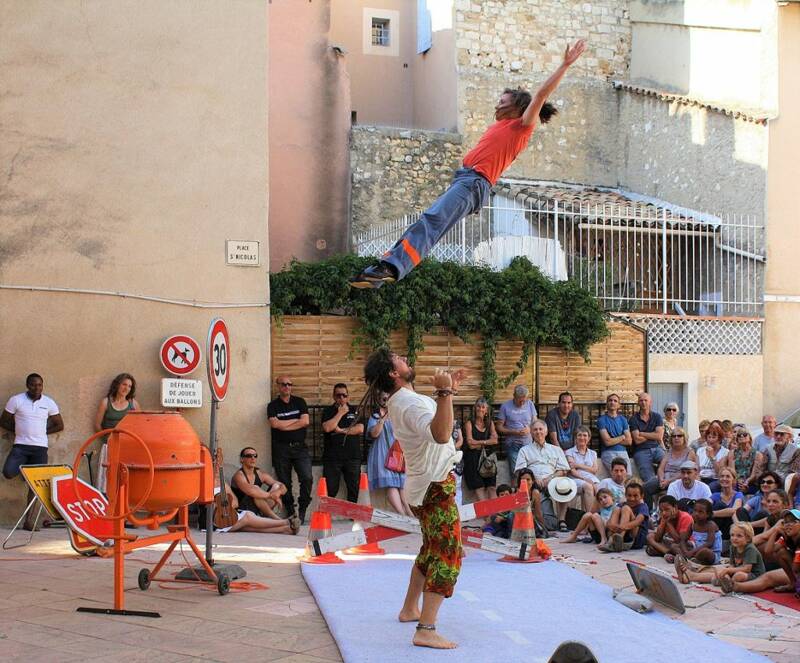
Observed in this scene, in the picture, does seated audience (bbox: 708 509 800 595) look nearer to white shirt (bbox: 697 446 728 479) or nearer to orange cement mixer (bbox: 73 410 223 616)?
white shirt (bbox: 697 446 728 479)

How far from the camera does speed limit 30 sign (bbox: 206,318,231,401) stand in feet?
27.0

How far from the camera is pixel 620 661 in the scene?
5930 mm

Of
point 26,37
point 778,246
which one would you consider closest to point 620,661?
point 26,37

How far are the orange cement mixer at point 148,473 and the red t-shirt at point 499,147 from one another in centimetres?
285

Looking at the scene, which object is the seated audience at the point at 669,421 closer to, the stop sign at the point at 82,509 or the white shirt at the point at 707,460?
the white shirt at the point at 707,460

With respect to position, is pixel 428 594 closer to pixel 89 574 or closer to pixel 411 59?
pixel 89 574

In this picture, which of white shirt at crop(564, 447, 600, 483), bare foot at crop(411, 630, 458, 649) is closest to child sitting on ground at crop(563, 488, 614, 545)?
white shirt at crop(564, 447, 600, 483)

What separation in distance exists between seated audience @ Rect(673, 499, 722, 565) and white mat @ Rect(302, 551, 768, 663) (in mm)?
1644

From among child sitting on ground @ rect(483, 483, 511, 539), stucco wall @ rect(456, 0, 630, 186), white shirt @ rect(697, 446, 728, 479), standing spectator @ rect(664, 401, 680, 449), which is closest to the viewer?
child sitting on ground @ rect(483, 483, 511, 539)

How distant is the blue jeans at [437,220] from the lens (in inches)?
297

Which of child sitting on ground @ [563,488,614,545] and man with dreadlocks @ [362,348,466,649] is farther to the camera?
child sitting on ground @ [563,488,614,545]

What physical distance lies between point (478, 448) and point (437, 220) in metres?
6.49

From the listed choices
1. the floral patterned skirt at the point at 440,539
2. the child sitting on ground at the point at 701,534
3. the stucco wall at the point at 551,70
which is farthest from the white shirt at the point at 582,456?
the stucco wall at the point at 551,70

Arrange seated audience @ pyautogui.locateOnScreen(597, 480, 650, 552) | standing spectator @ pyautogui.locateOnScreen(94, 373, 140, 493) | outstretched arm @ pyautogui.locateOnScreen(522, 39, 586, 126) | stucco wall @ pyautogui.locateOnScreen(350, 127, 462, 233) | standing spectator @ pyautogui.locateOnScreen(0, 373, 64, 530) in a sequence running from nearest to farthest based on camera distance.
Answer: outstretched arm @ pyautogui.locateOnScreen(522, 39, 586, 126), seated audience @ pyautogui.locateOnScreen(597, 480, 650, 552), standing spectator @ pyautogui.locateOnScreen(0, 373, 64, 530), standing spectator @ pyautogui.locateOnScreen(94, 373, 140, 493), stucco wall @ pyautogui.locateOnScreen(350, 127, 462, 233)
